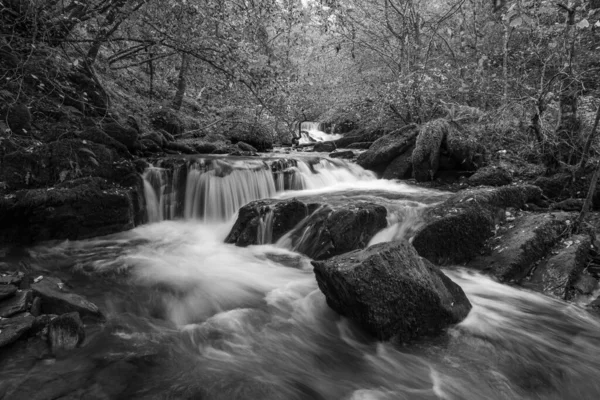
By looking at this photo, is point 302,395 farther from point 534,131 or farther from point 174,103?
point 174,103

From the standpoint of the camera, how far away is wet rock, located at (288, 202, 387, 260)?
5.94 meters

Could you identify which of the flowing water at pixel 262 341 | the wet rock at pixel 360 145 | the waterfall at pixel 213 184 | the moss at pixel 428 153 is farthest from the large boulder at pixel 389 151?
the wet rock at pixel 360 145

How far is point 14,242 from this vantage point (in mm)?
5816

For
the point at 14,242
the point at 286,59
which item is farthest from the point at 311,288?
the point at 14,242

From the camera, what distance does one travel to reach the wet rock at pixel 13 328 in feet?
10.1

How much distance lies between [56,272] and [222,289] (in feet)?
8.22

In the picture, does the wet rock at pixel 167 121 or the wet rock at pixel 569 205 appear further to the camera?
the wet rock at pixel 167 121

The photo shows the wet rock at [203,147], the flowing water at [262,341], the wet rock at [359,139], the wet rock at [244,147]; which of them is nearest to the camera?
the flowing water at [262,341]

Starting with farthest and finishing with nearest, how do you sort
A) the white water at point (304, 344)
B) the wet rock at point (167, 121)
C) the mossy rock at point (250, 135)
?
the mossy rock at point (250, 135)
the wet rock at point (167, 121)
the white water at point (304, 344)

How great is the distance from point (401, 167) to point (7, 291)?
31.9ft

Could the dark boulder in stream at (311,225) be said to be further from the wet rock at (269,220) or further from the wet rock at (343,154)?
the wet rock at (343,154)

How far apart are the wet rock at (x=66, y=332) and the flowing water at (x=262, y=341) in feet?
0.39

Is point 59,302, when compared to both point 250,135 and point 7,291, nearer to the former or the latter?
point 7,291

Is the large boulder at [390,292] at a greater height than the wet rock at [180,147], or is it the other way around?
the wet rock at [180,147]
